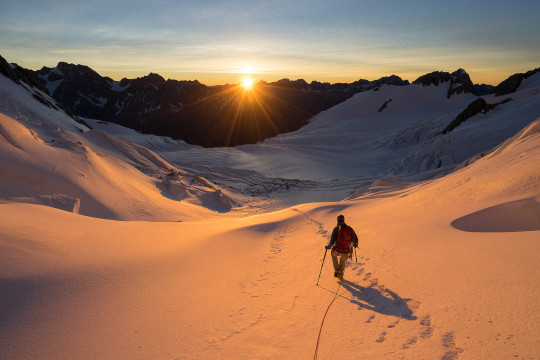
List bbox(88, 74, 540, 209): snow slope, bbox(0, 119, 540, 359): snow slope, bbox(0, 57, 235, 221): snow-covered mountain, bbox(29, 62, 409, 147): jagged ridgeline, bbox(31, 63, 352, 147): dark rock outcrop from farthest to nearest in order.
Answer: bbox(29, 62, 409, 147): jagged ridgeline, bbox(31, 63, 352, 147): dark rock outcrop, bbox(88, 74, 540, 209): snow slope, bbox(0, 57, 235, 221): snow-covered mountain, bbox(0, 119, 540, 359): snow slope

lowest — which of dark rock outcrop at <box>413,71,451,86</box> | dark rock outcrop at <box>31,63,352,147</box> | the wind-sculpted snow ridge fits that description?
the wind-sculpted snow ridge

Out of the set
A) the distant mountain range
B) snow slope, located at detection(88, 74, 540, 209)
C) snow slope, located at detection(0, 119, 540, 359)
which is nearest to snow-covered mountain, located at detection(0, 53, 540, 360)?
snow slope, located at detection(0, 119, 540, 359)

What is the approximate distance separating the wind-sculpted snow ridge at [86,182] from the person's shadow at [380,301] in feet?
32.2

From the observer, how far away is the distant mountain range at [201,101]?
108000 millimetres

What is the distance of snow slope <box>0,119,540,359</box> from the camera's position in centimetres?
350

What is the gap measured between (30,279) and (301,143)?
5734cm

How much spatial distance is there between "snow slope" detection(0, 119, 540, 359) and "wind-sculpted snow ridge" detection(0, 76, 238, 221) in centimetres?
376

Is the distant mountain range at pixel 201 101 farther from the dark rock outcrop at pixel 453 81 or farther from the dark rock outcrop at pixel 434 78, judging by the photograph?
the dark rock outcrop at pixel 434 78

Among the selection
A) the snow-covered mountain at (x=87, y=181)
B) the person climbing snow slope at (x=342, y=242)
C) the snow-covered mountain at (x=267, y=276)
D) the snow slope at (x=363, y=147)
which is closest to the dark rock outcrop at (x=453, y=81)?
the snow slope at (x=363, y=147)

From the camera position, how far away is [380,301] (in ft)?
15.7

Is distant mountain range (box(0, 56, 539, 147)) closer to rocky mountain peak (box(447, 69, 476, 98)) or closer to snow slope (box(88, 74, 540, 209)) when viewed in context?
rocky mountain peak (box(447, 69, 476, 98))

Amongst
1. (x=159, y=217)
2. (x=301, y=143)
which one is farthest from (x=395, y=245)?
(x=301, y=143)

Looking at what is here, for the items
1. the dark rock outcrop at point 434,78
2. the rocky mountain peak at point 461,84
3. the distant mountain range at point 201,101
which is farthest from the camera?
the distant mountain range at point 201,101

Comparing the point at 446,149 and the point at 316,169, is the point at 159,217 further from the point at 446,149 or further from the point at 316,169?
the point at 316,169
